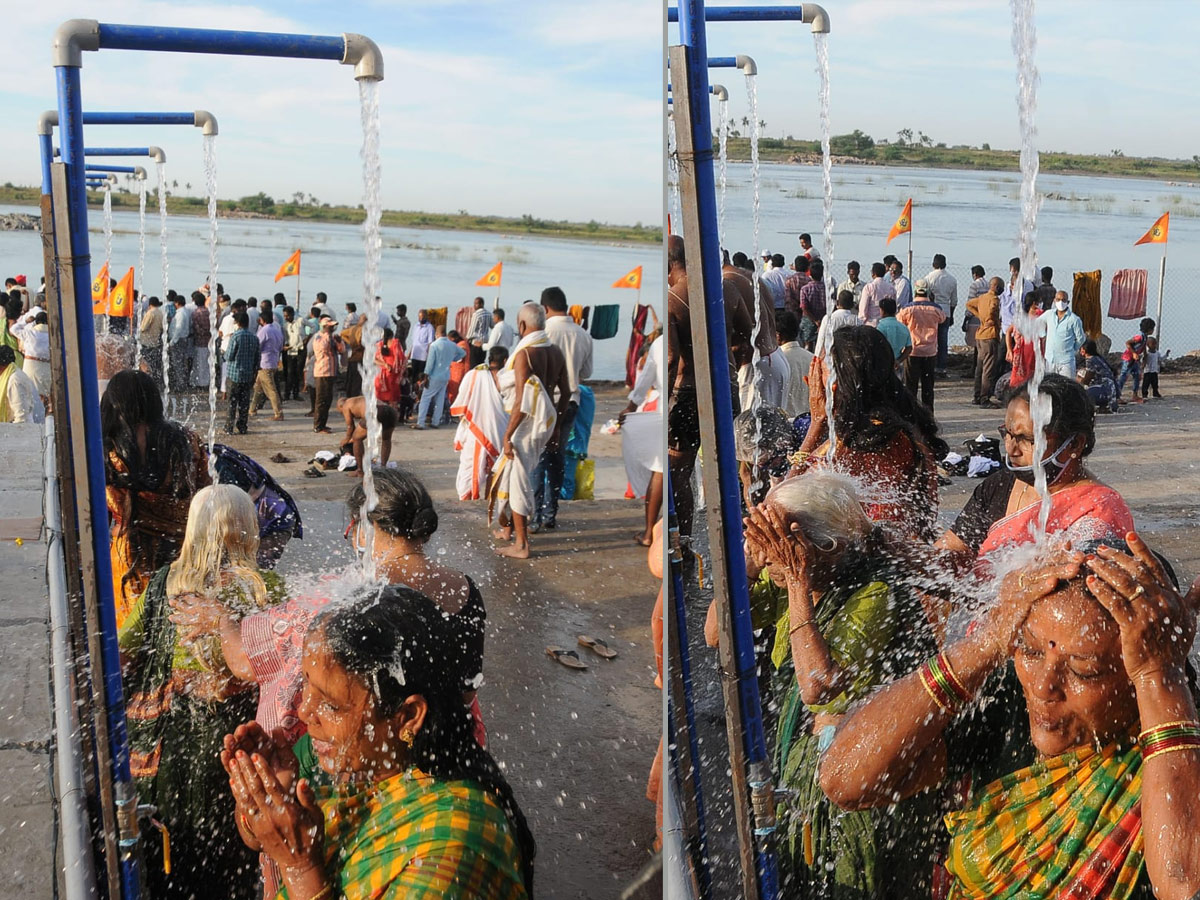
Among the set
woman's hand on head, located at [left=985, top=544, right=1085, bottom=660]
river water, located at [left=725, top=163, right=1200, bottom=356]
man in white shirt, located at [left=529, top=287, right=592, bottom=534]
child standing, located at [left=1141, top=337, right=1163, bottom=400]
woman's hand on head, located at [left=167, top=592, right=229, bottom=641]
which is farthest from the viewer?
man in white shirt, located at [left=529, top=287, right=592, bottom=534]

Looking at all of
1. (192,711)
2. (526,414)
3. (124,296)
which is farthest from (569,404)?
(192,711)

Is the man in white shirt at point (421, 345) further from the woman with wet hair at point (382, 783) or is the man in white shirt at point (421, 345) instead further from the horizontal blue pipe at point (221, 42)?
the woman with wet hair at point (382, 783)

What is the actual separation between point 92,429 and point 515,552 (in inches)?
165

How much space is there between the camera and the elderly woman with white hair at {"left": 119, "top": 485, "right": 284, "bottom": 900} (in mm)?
2336

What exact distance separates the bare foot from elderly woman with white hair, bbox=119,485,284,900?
3.48 m

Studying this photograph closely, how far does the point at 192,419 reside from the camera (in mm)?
9820

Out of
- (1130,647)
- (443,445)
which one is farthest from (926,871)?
(443,445)

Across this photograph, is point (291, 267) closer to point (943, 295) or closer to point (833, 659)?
point (943, 295)

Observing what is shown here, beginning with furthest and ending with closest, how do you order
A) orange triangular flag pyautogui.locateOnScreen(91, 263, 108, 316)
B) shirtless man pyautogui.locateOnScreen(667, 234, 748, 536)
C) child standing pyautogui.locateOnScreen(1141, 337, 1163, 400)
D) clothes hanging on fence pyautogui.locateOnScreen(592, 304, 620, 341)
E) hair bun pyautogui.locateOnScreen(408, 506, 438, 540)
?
clothes hanging on fence pyautogui.locateOnScreen(592, 304, 620, 341) → orange triangular flag pyautogui.locateOnScreen(91, 263, 108, 316) → child standing pyautogui.locateOnScreen(1141, 337, 1163, 400) → hair bun pyautogui.locateOnScreen(408, 506, 438, 540) → shirtless man pyautogui.locateOnScreen(667, 234, 748, 536)

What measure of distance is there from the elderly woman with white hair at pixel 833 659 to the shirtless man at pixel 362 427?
4655 millimetres

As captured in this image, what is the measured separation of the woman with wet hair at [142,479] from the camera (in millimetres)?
3139

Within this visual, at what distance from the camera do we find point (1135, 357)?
3506mm

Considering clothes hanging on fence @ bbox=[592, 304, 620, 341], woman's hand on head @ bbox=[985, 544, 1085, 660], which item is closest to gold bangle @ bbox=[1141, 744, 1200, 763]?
woman's hand on head @ bbox=[985, 544, 1085, 660]

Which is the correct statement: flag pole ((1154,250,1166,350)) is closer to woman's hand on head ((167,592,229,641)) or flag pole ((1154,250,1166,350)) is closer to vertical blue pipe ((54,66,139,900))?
woman's hand on head ((167,592,229,641))
